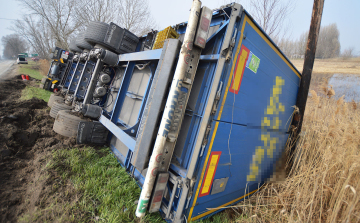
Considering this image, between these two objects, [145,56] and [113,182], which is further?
[145,56]

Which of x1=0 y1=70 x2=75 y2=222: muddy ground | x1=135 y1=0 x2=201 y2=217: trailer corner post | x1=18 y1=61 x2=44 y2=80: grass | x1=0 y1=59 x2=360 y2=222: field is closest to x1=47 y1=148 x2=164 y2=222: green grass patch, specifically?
x1=0 y1=59 x2=360 y2=222: field

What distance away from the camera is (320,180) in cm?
255

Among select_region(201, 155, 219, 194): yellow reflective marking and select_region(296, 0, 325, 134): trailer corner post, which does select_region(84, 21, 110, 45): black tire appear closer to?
select_region(201, 155, 219, 194): yellow reflective marking

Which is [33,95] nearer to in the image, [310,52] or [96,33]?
[96,33]

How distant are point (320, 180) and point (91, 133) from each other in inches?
172

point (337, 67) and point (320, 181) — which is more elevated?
point (337, 67)

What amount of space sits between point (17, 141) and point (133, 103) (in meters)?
2.42

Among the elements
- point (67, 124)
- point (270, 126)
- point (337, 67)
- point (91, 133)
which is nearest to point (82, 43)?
point (67, 124)

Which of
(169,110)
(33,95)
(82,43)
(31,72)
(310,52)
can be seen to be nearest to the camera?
(169,110)

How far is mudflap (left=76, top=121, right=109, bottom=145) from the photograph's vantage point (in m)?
3.38

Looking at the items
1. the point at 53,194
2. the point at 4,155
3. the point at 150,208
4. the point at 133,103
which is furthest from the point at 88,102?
the point at 150,208

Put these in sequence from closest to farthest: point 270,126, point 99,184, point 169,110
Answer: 1. point 169,110
2. point 99,184
3. point 270,126

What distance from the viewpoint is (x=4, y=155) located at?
271cm

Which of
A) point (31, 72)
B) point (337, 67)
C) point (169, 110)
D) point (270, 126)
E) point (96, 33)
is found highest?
point (337, 67)
